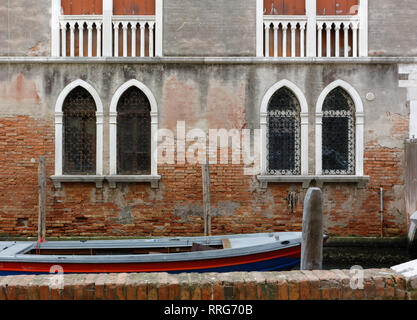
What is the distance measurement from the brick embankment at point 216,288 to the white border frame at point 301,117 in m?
5.90

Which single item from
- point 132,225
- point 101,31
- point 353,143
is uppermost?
point 101,31

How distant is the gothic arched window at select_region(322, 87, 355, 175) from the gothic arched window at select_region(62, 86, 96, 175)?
5.02m

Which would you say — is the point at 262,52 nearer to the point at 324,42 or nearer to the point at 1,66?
the point at 324,42

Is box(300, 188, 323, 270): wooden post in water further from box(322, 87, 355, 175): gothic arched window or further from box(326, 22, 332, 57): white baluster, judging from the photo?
box(326, 22, 332, 57): white baluster

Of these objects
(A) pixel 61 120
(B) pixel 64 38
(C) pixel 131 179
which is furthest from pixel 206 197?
(B) pixel 64 38

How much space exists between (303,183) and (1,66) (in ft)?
22.5

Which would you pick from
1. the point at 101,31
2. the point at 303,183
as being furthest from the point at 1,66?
the point at 303,183

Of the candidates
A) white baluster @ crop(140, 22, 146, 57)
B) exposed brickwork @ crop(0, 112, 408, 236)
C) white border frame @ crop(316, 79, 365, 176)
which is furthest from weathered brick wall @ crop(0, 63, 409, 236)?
white baluster @ crop(140, 22, 146, 57)

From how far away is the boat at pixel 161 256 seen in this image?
20.7 ft

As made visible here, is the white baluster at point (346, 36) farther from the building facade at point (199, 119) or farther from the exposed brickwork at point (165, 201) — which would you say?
the exposed brickwork at point (165, 201)

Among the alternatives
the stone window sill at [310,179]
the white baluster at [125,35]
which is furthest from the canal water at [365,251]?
the white baluster at [125,35]

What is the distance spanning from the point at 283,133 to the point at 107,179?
388 cm

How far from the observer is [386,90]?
9.05m

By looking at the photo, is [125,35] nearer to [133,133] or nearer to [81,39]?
[81,39]
